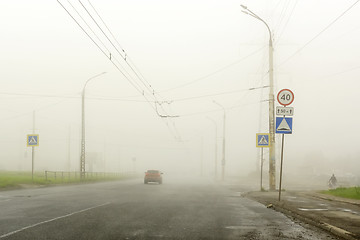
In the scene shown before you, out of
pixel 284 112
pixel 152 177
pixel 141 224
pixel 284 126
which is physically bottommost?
pixel 152 177

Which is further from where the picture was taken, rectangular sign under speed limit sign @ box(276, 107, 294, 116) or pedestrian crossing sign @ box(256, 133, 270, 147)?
pedestrian crossing sign @ box(256, 133, 270, 147)

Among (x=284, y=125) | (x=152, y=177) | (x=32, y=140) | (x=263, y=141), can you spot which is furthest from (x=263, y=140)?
(x=152, y=177)

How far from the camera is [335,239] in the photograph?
8.11m

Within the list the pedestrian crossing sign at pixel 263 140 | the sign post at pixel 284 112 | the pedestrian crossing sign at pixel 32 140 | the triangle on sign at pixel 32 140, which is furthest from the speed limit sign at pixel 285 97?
the triangle on sign at pixel 32 140

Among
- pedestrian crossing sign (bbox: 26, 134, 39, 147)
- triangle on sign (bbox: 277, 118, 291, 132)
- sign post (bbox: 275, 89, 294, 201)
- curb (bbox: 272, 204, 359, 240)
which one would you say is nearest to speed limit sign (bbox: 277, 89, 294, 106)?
sign post (bbox: 275, 89, 294, 201)

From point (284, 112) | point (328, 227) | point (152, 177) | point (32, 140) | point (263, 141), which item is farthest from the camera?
point (152, 177)

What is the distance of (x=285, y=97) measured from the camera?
15602mm

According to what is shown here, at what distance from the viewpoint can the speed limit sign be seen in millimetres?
15570

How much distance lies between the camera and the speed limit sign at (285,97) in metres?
15.6

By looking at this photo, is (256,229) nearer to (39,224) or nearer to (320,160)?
(39,224)

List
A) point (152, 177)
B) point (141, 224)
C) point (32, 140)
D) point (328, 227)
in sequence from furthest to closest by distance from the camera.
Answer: point (152, 177) → point (32, 140) → point (141, 224) → point (328, 227)

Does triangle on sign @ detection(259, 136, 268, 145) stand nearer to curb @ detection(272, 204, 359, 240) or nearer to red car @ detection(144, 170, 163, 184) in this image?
curb @ detection(272, 204, 359, 240)

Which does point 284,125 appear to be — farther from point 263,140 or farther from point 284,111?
point 263,140

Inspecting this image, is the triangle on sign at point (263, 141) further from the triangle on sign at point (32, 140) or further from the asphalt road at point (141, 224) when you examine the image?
the triangle on sign at point (32, 140)
